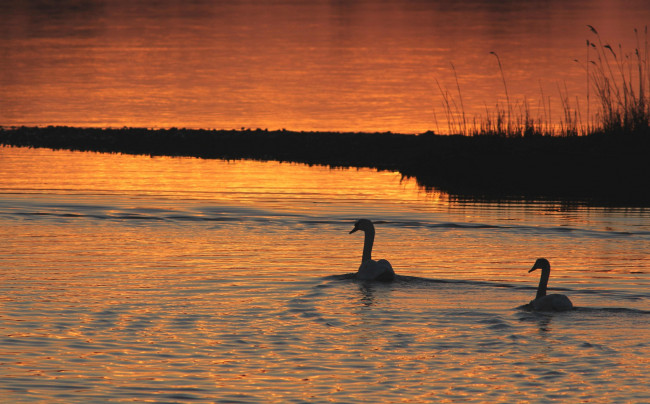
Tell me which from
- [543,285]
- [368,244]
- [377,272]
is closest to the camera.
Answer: [543,285]

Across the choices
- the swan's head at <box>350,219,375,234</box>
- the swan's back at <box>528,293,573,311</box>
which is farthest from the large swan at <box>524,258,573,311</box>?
the swan's head at <box>350,219,375,234</box>

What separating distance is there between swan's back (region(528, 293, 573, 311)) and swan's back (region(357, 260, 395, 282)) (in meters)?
2.52

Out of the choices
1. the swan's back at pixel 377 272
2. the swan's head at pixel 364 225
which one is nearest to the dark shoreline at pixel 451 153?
Result: the swan's head at pixel 364 225

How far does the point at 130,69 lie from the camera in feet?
197

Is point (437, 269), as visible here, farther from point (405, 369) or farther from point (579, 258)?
point (405, 369)

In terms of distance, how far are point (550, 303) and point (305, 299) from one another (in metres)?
3.21

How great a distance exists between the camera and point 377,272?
16.9m

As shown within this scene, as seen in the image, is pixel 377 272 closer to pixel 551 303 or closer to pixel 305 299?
pixel 305 299

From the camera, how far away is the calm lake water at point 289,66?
42.5m

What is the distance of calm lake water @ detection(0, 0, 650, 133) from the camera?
42469 mm

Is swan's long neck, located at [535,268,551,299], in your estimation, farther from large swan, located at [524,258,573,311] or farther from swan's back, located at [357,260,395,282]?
swan's back, located at [357,260,395,282]

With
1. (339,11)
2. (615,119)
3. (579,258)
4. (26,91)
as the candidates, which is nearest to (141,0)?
(339,11)

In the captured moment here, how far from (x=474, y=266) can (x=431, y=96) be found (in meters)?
31.2

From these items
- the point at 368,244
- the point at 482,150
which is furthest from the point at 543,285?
the point at 482,150
